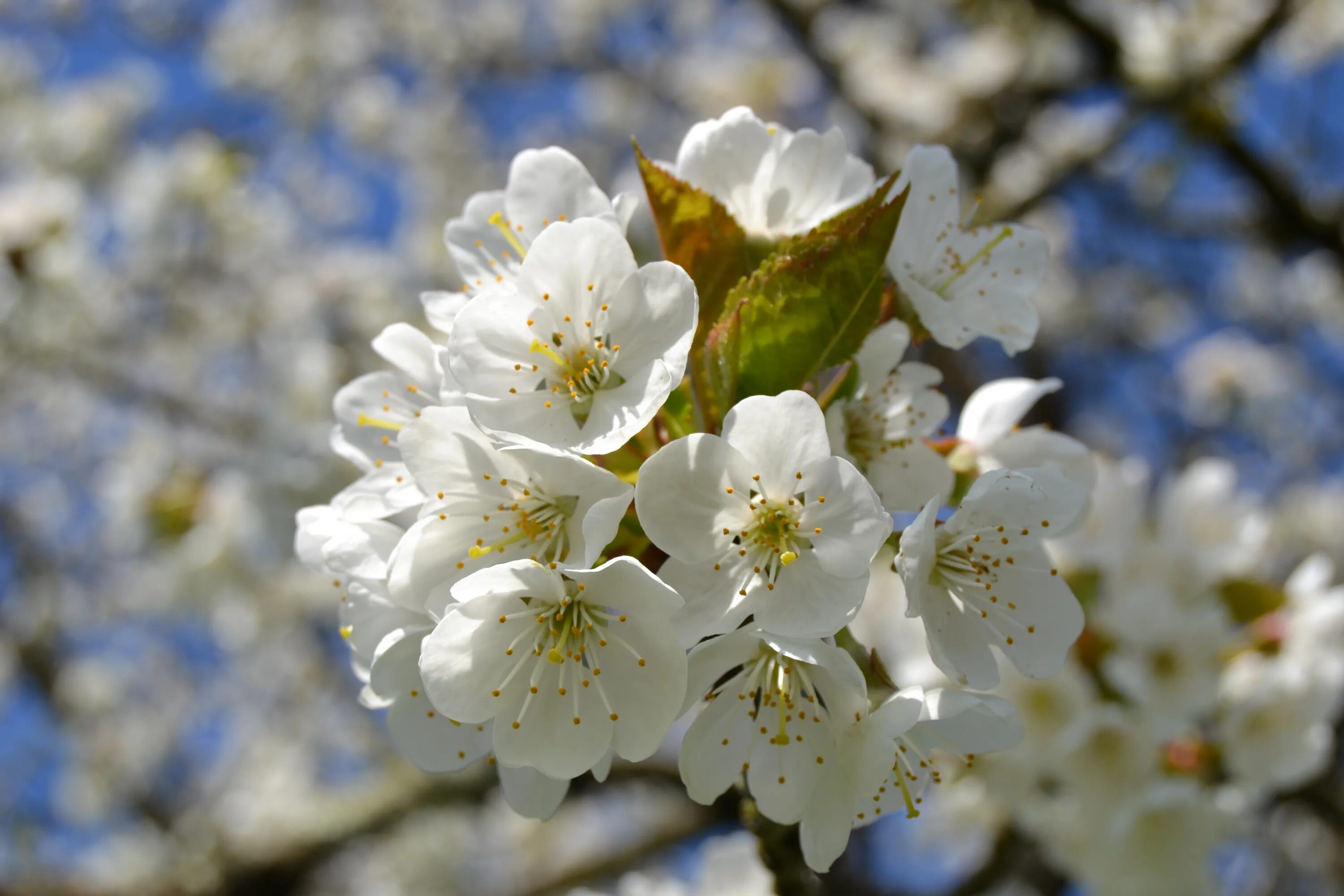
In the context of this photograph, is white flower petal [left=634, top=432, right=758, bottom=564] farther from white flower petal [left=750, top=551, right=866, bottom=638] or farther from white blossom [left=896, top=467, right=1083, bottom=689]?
white blossom [left=896, top=467, right=1083, bottom=689]

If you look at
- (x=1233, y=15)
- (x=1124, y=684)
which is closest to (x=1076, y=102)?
(x=1233, y=15)

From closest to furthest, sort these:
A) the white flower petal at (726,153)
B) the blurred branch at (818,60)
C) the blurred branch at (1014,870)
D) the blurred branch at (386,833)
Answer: the white flower petal at (726,153)
the blurred branch at (1014,870)
the blurred branch at (386,833)
the blurred branch at (818,60)

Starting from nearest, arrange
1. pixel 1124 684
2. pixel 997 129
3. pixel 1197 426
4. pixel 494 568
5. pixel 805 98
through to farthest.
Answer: pixel 494 568 → pixel 1124 684 → pixel 997 129 → pixel 1197 426 → pixel 805 98

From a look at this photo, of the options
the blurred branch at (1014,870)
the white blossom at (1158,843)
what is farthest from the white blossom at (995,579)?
the blurred branch at (1014,870)

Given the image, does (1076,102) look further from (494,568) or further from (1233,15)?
(494,568)

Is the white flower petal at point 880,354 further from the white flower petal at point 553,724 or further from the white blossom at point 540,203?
the white flower petal at point 553,724

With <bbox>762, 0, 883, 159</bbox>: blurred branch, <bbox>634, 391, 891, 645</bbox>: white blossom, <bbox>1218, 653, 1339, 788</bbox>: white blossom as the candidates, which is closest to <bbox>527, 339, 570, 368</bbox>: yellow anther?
<bbox>634, 391, 891, 645</bbox>: white blossom

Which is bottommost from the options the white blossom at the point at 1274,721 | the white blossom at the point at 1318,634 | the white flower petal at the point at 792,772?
the white blossom at the point at 1274,721
